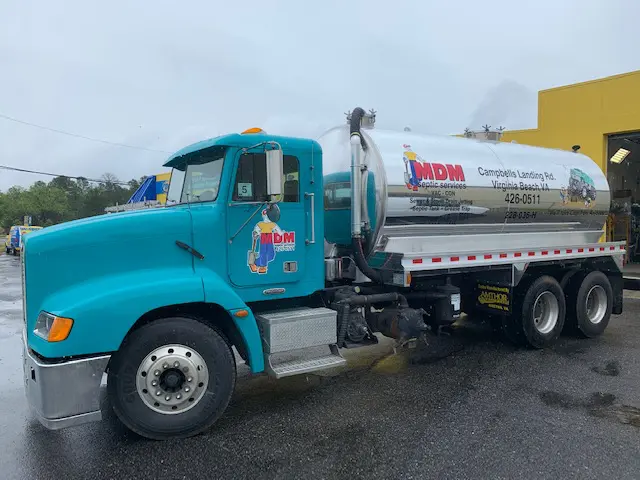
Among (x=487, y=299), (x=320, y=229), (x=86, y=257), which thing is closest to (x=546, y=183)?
(x=487, y=299)

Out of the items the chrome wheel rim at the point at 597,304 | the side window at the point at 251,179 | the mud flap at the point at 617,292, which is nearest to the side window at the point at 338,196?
the side window at the point at 251,179

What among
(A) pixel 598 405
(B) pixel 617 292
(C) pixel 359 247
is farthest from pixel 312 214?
(B) pixel 617 292

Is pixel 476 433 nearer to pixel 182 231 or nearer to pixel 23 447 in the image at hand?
pixel 182 231

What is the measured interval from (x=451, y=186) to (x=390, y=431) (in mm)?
3081

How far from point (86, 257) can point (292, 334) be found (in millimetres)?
1916

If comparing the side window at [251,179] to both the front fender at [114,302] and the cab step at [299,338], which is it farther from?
the cab step at [299,338]

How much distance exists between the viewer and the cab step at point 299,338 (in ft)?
15.2

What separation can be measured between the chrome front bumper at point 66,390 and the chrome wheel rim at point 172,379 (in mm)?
340

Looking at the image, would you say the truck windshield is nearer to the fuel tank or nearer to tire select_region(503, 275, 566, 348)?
the fuel tank

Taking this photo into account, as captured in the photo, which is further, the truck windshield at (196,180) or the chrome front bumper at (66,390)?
the truck windshield at (196,180)

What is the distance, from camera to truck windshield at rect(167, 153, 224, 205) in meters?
4.66

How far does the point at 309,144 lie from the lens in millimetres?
5039

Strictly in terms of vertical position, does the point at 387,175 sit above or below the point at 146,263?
above

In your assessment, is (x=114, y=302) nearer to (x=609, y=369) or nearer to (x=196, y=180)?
(x=196, y=180)
